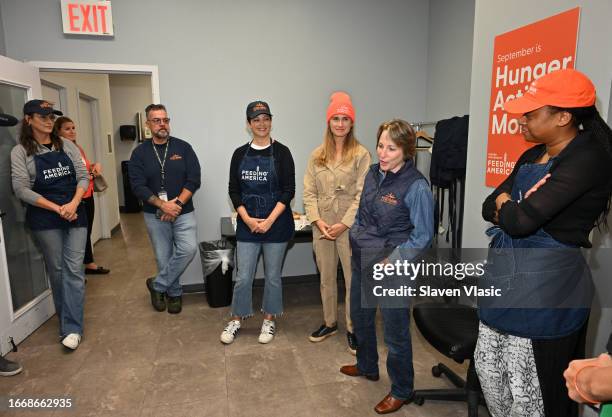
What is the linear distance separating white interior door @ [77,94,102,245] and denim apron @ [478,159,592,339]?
518cm

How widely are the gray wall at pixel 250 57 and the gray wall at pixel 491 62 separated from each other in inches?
62.2

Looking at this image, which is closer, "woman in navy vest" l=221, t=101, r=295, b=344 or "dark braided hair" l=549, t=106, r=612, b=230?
"dark braided hair" l=549, t=106, r=612, b=230

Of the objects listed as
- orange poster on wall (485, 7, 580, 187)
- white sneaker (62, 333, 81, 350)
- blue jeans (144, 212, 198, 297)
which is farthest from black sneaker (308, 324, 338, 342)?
white sneaker (62, 333, 81, 350)

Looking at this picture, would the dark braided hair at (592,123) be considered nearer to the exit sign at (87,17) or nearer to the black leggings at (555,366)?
the black leggings at (555,366)

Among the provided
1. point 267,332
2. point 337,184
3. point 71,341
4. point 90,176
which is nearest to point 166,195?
point 90,176

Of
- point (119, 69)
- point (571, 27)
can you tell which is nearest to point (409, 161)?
point (571, 27)

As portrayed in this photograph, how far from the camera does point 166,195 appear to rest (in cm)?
309

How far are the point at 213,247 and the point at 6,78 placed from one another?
1.89 meters

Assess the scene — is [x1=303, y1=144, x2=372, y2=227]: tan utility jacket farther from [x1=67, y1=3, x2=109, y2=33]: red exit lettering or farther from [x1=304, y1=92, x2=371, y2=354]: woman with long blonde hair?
[x1=67, y1=3, x2=109, y2=33]: red exit lettering

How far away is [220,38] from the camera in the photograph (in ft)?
11.2

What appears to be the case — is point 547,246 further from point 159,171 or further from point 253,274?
point 159,171

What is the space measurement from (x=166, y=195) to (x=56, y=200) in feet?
2.43

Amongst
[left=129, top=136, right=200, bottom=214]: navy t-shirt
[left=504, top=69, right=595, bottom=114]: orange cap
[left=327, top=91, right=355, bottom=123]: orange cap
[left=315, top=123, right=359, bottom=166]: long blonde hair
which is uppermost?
[left=327, top=91, right=355, bottom=123]: orange cap

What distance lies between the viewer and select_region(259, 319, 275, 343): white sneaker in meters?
2.77
